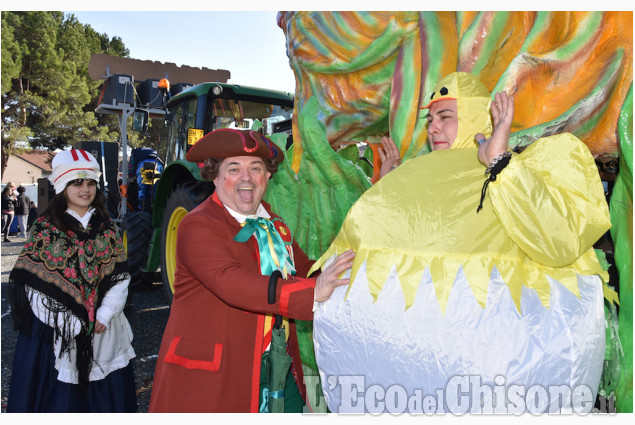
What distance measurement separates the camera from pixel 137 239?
5.30 meters

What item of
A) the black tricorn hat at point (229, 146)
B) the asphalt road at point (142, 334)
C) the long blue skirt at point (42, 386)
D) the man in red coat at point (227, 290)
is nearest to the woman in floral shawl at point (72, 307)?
the long blue skirt at point (42, 386)

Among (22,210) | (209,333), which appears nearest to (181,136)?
(209,333)

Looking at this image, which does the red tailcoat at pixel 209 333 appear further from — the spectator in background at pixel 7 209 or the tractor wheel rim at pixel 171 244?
the spectator in background at pixel 7 209

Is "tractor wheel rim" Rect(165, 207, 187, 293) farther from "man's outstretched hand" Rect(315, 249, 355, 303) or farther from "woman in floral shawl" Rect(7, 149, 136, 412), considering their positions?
"man's outstretched hand" Rect(315, 249, 355, 303)

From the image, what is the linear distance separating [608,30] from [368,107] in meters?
1.06

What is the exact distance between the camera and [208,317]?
1.62m

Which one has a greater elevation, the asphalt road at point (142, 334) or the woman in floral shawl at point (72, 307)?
the woman in floral shawl at point (72, 307)

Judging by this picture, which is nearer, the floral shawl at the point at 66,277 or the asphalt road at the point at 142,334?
the floral shawl at the point at 66,277

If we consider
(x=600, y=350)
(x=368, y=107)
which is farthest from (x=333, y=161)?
(x=600, y=350)

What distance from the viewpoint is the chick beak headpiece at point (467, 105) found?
1.54 metres

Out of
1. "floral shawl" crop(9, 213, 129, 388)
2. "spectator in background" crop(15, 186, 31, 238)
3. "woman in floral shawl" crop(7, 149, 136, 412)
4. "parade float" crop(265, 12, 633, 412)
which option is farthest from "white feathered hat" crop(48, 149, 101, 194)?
"spectator in background" crop(15, 186, 31, 238)

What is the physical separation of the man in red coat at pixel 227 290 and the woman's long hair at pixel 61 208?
965 millimetres

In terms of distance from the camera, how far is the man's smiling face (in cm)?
172

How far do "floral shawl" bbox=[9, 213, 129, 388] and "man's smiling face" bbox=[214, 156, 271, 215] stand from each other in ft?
3.26
